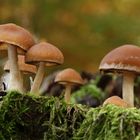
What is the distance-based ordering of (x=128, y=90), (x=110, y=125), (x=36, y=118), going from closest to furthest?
(x=110, y=125), (x=36, y=118), (x=128, y=90)

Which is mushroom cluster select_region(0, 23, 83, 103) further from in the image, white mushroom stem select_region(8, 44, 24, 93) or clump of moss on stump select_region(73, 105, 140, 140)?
clump of moss on stump select_region(73, 105, 140, 140)

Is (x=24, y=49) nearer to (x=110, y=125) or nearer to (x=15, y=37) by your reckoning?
(x=15, y=37)

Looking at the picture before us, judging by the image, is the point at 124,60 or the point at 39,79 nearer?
the point at 124,60

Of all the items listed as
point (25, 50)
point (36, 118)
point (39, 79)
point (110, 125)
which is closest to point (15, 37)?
point (25, 50)

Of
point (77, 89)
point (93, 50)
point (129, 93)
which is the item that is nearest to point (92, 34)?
point (93, 50)

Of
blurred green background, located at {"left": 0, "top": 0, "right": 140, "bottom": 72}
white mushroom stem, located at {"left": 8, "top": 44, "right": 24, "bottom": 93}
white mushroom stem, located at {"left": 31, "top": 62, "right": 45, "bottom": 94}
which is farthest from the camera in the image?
blurred green background, located at {"left": 0, "top": 0, "right": 140, "bottom": 72}

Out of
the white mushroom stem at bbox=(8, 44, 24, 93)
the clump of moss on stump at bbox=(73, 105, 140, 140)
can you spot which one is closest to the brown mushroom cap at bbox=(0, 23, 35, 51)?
the white mushroom stem at bbox=(8, 44, 24, 93)

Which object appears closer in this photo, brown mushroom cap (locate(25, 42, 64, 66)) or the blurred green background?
brown mushroom cap (locate(25, 42, 64, 66))

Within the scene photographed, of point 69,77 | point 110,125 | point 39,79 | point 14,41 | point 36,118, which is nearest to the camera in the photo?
point 110,125
